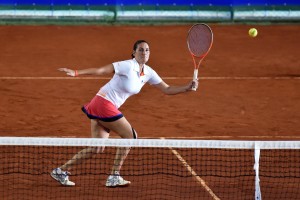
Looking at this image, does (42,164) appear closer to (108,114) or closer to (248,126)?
(108,114)

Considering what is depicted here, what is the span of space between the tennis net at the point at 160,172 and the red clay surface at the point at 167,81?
385 mm

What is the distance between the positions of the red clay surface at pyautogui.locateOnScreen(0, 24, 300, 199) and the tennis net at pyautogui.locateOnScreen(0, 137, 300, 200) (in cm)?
38

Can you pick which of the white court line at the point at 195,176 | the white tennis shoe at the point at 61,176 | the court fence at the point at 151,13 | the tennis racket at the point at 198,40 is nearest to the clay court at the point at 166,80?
the court fence at the point at 151,13

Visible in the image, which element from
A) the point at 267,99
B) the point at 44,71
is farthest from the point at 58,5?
the point at 267,99

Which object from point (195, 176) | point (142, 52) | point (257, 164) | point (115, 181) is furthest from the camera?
point (195, 176)

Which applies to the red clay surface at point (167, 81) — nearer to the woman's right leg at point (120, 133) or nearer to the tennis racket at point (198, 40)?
the woman's right leg at point (120, 133)

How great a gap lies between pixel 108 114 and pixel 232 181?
1842mm

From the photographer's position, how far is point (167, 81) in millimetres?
16641

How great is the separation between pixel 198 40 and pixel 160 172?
1777 mm

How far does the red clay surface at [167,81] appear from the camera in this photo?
13367 mm

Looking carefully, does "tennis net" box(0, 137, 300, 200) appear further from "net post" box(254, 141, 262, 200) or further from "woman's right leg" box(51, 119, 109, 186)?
"woman's right leg" box(51, 119, 109, 186)

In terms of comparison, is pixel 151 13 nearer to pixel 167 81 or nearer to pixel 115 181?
pixel 167 81

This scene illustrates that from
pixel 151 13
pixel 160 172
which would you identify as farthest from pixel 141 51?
pixel 151 13

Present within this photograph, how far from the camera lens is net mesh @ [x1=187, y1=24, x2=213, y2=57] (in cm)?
1059
